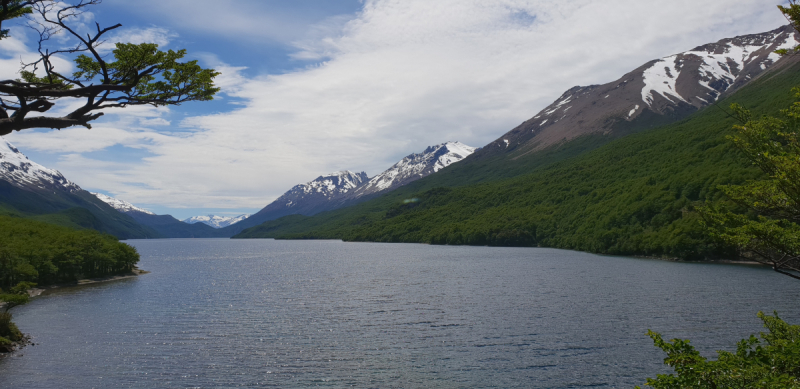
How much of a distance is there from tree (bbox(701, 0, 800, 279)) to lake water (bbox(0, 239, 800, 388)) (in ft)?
58.7

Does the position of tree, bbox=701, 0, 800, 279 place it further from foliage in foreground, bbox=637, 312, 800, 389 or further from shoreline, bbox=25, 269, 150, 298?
shoreline, bbox=25, 269, 150, 298

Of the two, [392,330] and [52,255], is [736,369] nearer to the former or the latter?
[392,330]

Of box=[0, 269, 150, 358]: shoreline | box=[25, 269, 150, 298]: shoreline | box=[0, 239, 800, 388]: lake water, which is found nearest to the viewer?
box=[0, 239, 800, 388]: lake water

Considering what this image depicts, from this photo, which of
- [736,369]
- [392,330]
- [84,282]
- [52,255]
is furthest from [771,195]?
[84,282]

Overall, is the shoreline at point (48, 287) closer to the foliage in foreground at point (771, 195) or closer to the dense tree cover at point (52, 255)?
the dense tree cover at point (52, 255)

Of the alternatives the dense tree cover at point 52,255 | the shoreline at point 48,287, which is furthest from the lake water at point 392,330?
the dense tree cover at point 52,255

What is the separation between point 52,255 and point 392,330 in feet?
288

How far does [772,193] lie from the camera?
2116 cm

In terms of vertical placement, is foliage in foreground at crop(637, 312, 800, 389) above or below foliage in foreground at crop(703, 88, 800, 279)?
below

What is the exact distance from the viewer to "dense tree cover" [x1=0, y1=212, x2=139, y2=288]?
85.3m

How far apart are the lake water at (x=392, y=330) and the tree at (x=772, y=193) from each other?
58.7 feet

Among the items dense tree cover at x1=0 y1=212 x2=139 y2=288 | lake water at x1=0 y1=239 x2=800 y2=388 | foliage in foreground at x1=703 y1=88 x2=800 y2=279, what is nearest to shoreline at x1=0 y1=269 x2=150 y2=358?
lake water at x1=0 y1=239 x2=800 y2=388

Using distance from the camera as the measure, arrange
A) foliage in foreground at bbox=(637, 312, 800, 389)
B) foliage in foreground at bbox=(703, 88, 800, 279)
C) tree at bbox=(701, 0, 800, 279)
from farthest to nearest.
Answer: foliage in foreground at bbox=(703, 88, 800, 279) → tree at bbox=(701, 0, 800, 279) → foliage in foreground at bbox=(637, 312, 800, 389)

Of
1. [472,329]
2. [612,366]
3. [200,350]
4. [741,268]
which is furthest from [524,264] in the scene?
[200,350]
